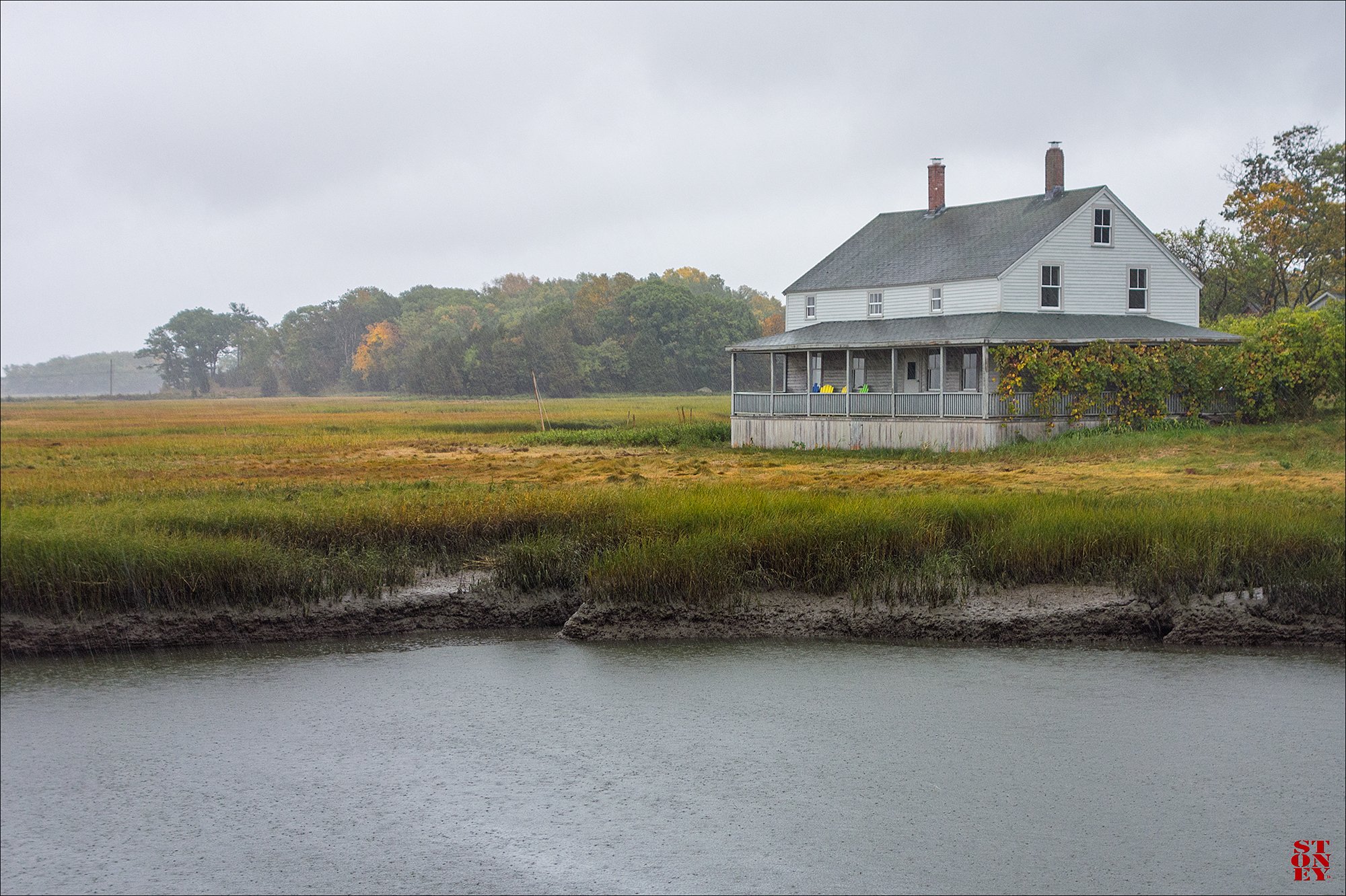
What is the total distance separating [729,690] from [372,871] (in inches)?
188

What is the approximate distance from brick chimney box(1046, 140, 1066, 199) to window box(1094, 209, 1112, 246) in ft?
8.66

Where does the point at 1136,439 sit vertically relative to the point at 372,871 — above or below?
above

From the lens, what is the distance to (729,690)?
12.2m

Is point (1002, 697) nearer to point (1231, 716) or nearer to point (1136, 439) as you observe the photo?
point (1231, 716)

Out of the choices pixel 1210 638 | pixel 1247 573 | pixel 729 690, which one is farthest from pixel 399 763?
pixel 1247 573

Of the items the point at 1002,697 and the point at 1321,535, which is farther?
the point at 1321,535

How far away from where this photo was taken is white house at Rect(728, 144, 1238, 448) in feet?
102

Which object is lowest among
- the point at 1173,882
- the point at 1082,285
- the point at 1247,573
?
the point at 1173,882

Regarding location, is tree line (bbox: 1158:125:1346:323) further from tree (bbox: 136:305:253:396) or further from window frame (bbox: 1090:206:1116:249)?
tree (bbox: 136:305:253:396)

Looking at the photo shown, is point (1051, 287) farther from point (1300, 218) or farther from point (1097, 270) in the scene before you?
point (1300, 218)

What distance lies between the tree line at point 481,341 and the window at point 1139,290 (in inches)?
923

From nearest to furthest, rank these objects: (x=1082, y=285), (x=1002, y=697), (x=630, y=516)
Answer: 1. (x=1002, y=697)
2. (x=630, y=516)
3. (x=1082, y=285)

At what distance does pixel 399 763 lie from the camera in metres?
10.2

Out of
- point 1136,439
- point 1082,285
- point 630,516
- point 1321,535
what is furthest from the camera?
point 1082,285
